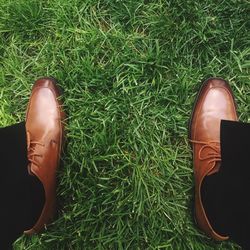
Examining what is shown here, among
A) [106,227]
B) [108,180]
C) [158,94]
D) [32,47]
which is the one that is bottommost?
Result: [106,227]

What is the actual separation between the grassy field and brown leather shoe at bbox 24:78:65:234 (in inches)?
1.7

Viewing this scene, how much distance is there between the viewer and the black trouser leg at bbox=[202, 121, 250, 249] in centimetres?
152

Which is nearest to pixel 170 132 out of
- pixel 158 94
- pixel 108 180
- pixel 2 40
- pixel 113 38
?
pixel 158 94

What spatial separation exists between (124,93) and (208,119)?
0.33m

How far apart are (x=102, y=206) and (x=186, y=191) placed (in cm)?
32

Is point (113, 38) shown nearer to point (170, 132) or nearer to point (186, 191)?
point (170, 132)

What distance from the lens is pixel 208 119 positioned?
178 cm

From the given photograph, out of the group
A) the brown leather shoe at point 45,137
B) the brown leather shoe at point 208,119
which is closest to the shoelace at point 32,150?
the brown leather shoe at point 45,137

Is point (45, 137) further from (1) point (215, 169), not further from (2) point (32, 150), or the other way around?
(1) point (215, 169)

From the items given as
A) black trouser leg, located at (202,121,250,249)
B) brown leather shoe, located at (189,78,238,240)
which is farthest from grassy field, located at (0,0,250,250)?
black trouser leg, located at (202,121,250,249)

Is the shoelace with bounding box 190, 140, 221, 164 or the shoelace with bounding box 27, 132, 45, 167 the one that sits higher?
the shoelace with bounding box 27, 132, 45, 167

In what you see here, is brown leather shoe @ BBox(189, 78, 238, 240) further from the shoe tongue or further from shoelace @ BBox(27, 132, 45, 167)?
shoelace @ BBox(27, 132, 45, 167)

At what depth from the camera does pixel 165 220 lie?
1740 mm

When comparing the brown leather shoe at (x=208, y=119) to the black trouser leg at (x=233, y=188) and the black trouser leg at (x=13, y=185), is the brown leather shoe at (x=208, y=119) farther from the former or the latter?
the black trouser leg at (x=13, y=185)
